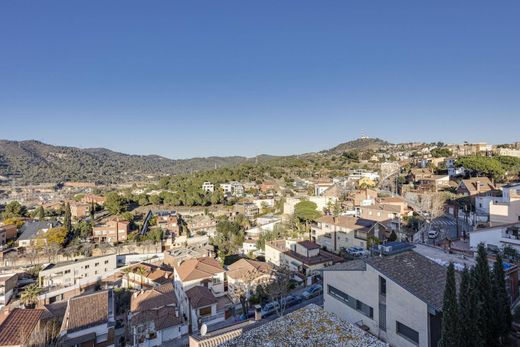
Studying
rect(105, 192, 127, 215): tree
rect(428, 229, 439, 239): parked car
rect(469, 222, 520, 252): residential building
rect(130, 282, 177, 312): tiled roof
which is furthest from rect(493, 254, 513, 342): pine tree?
rect(105, 192, 127, 215): tree

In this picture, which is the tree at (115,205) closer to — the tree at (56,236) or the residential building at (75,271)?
the tree at (56,236)

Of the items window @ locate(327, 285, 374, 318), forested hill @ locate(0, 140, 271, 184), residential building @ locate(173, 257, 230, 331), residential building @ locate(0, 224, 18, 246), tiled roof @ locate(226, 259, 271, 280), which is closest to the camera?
window @ locate(327, 285, 374, 318)

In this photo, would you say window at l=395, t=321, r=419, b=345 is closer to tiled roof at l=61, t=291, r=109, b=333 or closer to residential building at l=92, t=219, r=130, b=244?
tiled roof at l=61, t=291, r=109, b=333

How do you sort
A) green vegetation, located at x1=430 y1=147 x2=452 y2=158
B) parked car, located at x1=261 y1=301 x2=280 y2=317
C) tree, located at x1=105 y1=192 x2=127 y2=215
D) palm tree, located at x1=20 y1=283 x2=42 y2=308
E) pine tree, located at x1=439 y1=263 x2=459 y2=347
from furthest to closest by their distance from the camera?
green vegetation, located at x1=430 y1=147 x2=452 y2=158, tree, located at x1=105 y1=192 x2=127 y2=215, palm tree, located at x1=20 y1=283 x2=42 y2=308, parked car, located at x1=261 y1=301 x2=280 y2=317, pine tree, located at x1=439 y1=263 x2=459 y2=347

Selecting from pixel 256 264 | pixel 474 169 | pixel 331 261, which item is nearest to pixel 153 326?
pixel 256 264

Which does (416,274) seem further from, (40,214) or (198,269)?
(40,214)

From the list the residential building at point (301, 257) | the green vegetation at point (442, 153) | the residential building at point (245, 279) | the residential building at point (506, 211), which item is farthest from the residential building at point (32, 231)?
the green vegetation at point (442, 153)

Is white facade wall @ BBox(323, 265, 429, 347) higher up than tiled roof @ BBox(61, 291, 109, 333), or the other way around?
white facade wall @ BBox(323, 265, 429, 347)
